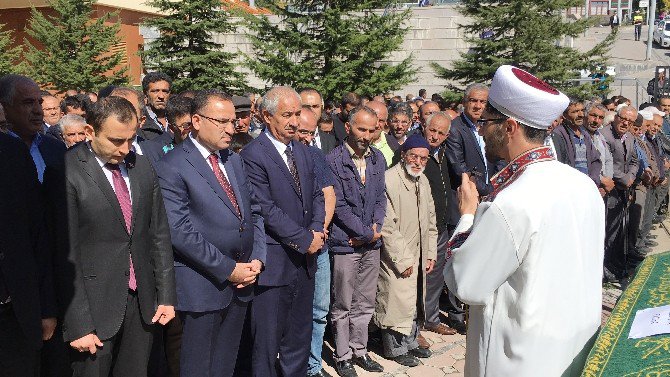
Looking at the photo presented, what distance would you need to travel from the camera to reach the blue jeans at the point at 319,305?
503cm

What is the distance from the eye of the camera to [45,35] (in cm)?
2169

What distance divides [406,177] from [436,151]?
806 millimetres

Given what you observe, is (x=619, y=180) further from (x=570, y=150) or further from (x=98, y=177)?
(x=98, y=177)

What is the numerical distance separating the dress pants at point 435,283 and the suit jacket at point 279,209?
1.99 m

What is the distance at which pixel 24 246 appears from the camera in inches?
127

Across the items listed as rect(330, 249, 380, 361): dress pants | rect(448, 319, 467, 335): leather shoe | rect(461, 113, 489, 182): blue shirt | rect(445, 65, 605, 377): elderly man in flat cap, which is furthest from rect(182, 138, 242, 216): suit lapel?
rect(448, 319, 467, 335): leather shoe

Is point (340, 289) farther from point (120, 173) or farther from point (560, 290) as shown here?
point (560, 290)

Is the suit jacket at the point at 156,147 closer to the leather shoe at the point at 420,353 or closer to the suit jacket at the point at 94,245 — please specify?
the suit jacket at the point at 94,245

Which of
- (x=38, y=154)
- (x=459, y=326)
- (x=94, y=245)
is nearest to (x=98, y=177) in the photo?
(x=94, y=245)

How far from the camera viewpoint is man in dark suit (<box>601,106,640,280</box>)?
26.6ft

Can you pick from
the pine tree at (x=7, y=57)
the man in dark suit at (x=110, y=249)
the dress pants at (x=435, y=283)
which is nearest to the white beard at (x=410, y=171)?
the dress pants at (x=435, y=283)

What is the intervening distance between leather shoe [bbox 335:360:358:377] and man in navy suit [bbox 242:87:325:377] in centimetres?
64

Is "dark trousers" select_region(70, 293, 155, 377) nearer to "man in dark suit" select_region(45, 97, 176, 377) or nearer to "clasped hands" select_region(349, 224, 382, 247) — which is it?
"man in dark suit" select_region(45, 97, 176, 377)

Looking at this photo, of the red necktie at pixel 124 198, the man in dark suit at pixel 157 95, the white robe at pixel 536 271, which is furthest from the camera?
the man in dark suit at pixel 157 95
